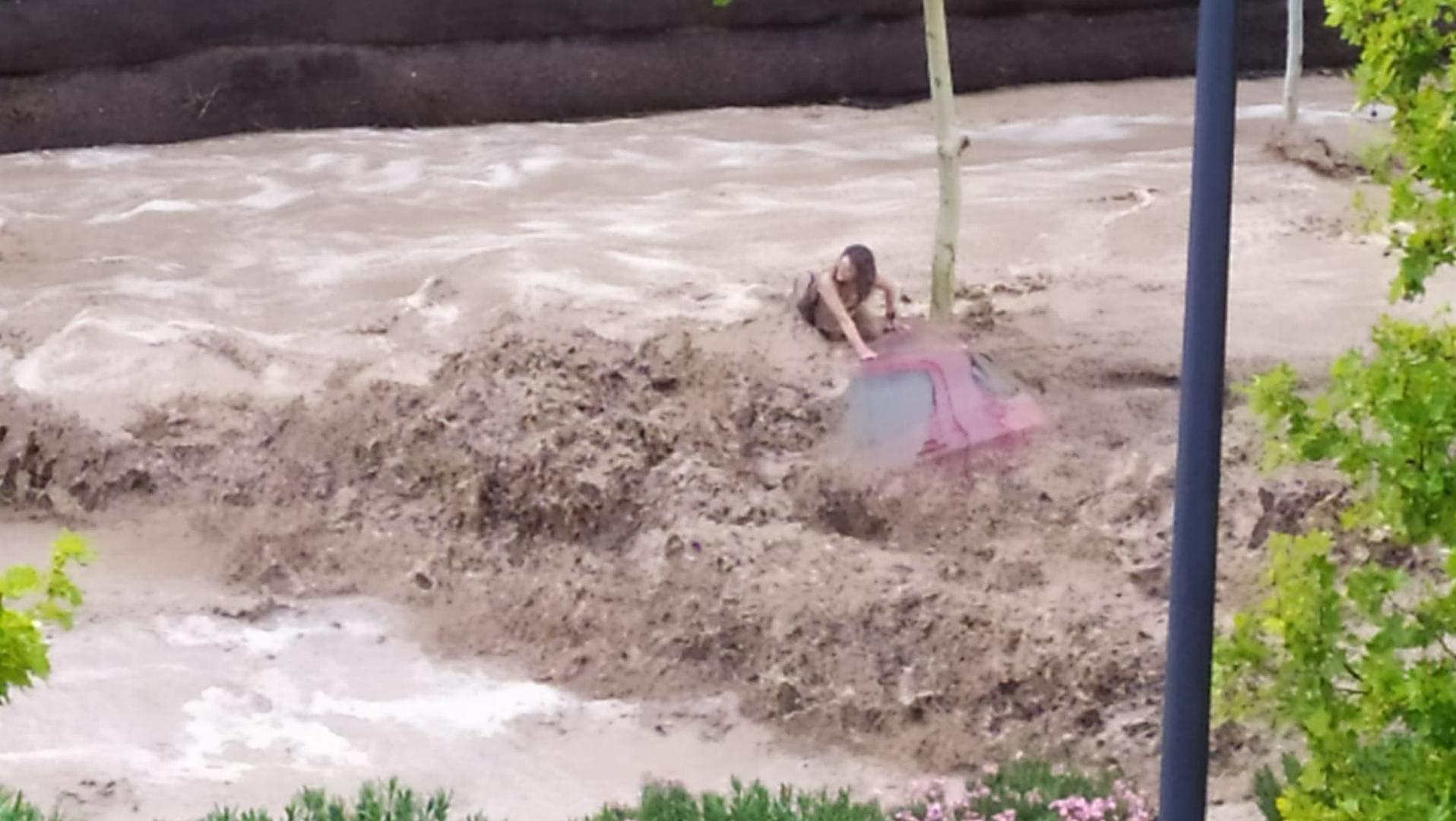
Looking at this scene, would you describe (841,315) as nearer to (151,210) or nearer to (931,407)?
Answer: (931,407)

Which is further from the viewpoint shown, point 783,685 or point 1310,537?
point 783,685

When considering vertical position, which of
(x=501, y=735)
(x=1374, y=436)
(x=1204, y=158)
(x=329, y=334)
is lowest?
(x=501, y=735)

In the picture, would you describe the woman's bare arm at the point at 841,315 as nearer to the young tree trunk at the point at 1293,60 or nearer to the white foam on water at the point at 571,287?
the white foam on water at the point at 571,287

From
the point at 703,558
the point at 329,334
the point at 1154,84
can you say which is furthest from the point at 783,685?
the point at 1154,84

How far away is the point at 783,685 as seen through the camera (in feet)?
13.9

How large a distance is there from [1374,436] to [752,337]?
360 cm

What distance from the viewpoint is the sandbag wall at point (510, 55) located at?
10.1 m

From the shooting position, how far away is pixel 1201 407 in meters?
2.33

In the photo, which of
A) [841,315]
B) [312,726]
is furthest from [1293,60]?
[312,726]

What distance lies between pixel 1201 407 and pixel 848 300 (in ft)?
11.2

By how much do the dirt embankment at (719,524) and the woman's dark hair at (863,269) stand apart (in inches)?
14.4

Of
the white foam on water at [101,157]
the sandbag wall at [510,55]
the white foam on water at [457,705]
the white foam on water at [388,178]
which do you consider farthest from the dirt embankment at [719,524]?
the sandbag wall at [510,55]

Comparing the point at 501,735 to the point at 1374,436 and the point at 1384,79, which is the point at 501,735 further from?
the point at 1384,79

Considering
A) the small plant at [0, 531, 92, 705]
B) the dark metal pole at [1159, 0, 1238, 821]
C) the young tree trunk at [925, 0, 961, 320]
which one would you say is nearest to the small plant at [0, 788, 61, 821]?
the small plant at [0, 531, 92, 705]
